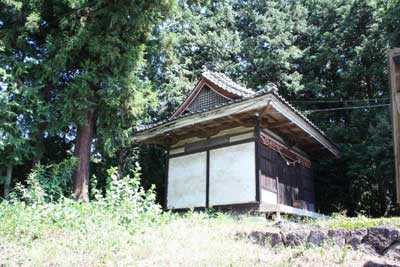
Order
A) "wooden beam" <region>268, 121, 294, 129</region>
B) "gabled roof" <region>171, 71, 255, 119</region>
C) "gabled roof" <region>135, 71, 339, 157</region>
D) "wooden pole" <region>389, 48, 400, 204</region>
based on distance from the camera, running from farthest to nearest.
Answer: "gabled roof" <region>171, 71, 255, 119</region> → "wooden beam" <region>268, 121, 294, 129</region> → "gabled roof" <region>135, 71, 339, 157</region> → "wooden pole" <region>389, 48, 400, 204</region>

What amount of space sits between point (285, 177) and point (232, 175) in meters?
2.19

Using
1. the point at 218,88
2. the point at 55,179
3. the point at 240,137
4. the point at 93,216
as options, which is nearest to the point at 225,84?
the point at 218,88

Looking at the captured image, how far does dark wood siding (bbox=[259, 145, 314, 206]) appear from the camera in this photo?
39.5ft

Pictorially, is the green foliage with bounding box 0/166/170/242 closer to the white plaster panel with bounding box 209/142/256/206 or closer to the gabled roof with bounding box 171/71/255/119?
the white plaster panel with bounding box 209/142/256/206

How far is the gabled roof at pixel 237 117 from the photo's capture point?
10820 mm

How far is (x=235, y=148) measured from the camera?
40.0ft

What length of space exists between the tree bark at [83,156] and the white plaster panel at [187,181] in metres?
2.90

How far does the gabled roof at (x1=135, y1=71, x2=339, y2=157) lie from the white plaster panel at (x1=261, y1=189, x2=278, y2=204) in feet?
6.37

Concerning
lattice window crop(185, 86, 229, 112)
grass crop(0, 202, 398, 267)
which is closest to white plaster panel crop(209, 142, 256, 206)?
lattice window crop(185, 86, 229, 112)

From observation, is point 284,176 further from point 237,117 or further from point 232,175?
point 237,117

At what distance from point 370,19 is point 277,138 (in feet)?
30.8

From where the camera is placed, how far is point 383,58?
59.2ft

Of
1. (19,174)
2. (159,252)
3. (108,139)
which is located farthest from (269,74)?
(159,252)

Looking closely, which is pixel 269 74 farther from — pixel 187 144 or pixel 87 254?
pixel 87 254
